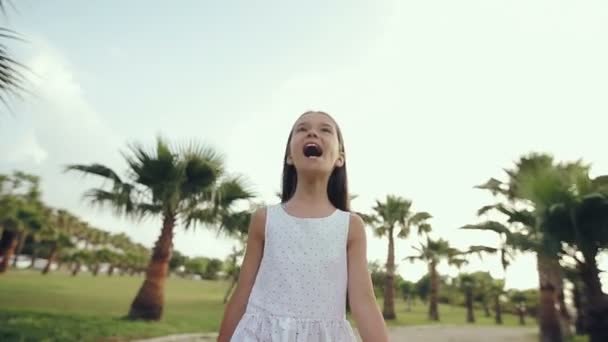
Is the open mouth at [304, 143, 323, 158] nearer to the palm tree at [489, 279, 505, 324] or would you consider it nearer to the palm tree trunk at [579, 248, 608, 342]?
the palm tree trunk at [579, 248, 608, 342]

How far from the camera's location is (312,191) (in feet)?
4.98

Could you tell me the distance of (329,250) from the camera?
4.40 ft

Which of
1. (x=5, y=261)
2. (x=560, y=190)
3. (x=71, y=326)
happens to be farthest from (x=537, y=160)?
(x=5, y=261)

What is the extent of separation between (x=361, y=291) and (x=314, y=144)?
0.56 metres

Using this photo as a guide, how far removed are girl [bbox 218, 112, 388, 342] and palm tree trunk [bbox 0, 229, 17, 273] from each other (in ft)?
132

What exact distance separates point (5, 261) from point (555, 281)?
3952 centimetres

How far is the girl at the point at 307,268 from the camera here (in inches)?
47.8

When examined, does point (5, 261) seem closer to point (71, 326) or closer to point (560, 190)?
point (71, 326)

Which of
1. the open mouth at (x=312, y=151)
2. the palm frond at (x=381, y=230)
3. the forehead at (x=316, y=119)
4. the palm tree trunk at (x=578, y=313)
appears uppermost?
the palm frond at (x=381, y=230)

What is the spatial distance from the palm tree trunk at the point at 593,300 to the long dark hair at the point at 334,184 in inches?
393

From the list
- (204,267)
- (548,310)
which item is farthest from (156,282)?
(204,267)

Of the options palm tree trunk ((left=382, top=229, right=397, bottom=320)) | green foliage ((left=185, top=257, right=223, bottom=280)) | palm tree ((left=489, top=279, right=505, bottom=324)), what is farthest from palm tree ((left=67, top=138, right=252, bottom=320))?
green foliage ((left=185, top=257, right=223, bottom=280))

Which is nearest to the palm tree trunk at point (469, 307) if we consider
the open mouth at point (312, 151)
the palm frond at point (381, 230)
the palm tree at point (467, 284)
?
the palm tree at point (467, 284)

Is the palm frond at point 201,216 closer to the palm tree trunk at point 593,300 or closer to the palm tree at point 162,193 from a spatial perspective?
the palm tree at point 162,193
